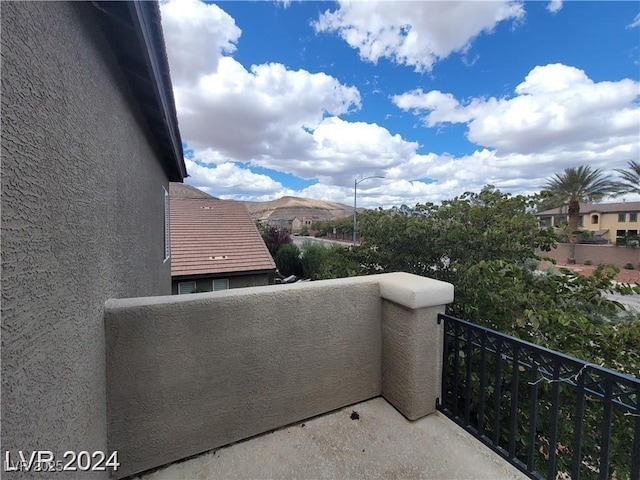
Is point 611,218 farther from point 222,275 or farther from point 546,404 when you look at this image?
point 546,404

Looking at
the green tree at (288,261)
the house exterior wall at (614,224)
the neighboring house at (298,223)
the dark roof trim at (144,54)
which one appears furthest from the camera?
the neighboring house at (298,223)

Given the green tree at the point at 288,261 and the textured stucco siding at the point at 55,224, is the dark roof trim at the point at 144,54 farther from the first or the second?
the green tree at the point at 288,261

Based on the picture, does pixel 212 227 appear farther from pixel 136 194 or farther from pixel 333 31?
pixel 136 194

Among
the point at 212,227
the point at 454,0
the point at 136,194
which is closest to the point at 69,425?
the point at 136,194

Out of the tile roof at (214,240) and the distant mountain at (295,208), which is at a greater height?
the distant mountain at (295,208)

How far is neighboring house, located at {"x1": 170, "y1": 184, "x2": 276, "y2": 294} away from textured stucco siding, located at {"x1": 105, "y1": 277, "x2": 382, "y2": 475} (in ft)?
35.3

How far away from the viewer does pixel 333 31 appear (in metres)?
9.49

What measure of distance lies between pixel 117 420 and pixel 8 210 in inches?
65.5

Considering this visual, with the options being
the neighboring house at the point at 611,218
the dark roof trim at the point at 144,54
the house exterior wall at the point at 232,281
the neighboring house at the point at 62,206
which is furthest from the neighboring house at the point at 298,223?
the neighboring house at the point at 62,206

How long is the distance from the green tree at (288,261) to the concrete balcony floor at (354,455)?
18185 millimetres

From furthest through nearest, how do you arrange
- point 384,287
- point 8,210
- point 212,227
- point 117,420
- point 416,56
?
point 212,227
point 416,56
point 384,287
point 117,420
point 8,210

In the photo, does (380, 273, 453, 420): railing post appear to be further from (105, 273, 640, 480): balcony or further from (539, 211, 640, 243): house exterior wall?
(539, 211, 640, 243): house exterior wall

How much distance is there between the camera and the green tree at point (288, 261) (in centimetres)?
2073

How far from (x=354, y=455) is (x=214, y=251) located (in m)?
12.5
